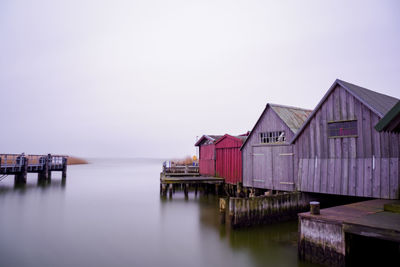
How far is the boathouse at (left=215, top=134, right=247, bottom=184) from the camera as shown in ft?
70.2

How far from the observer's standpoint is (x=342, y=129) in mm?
12070

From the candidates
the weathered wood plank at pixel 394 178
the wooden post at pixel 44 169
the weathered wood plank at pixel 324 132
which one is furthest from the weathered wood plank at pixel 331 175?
the wooden post at pixel 44 169

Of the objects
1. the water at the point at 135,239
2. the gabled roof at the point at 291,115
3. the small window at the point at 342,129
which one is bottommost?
the water at the point at 135,239

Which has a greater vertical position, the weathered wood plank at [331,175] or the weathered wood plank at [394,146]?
the weathered wood plank at [394,146]

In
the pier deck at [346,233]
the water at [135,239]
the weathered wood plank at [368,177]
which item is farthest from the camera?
the weathered wood plank at [368,177]

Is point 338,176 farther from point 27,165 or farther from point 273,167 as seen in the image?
point 27,165

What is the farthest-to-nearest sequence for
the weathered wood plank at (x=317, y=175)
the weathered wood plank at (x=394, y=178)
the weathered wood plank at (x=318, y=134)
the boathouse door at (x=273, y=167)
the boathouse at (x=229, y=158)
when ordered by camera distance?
the boathouse at (x=229, y=158)
the boathouse door at (x=273, y=167)
the weathered wood plank at (x=318, y=134)
the weathered wood plank at (x=317, y=175)
the weathered wood plank at (x=394, y=178)

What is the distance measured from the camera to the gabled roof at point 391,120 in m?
6.04

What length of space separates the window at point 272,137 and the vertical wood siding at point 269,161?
0.76 feet

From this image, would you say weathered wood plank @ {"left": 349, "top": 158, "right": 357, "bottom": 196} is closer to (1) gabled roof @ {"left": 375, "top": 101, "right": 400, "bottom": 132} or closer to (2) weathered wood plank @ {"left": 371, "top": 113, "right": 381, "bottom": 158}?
(2) weathered wood plank @ {"left": 371, "top": 113, "right": 381, "bottom": 158}

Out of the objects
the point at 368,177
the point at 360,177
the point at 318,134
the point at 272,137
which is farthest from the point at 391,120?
the point at 272,137

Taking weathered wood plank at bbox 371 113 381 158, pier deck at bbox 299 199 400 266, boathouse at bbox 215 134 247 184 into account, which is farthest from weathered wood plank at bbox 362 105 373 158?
boathouse at bbox 215 134 247 184

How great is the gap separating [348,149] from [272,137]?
5134 millimetres

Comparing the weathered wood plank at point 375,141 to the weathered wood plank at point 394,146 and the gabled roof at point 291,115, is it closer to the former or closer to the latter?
the weathered wood plank at point 394,146
